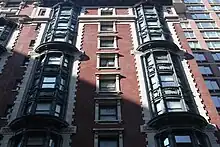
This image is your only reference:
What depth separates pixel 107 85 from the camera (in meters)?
35.4

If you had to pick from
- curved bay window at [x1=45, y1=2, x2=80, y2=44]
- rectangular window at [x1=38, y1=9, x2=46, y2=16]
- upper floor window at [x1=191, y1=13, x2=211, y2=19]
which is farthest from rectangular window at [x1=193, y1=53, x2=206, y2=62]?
rectangular window at [x1=38, y1=9, x2=46, y2=16]

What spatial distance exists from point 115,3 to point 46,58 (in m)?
19.0

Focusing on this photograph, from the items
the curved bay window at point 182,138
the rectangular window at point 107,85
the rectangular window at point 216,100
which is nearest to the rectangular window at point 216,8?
the rectangular window at point 216,100

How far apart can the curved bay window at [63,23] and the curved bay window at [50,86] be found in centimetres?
462

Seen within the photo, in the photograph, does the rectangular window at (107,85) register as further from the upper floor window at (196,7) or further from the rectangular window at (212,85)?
the upper floor window at (196,7)

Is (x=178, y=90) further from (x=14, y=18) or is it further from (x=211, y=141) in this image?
(x=14, y=18)

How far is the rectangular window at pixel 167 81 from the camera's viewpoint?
34.6 m

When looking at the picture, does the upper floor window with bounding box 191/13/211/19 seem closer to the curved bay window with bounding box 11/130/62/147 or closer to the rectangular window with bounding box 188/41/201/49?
the rectangular window with bounding box 188/41/201/49

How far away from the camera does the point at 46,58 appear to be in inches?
1490

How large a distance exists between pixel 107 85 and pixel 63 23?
15.3m

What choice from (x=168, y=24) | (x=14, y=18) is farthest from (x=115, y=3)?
(x=14, y=18)

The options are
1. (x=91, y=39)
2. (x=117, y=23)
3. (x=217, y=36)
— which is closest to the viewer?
(x=91, y=39)

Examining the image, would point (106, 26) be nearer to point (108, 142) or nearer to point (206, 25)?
point (108, 142)

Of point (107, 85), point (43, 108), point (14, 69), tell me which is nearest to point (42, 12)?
point (14, 69)
